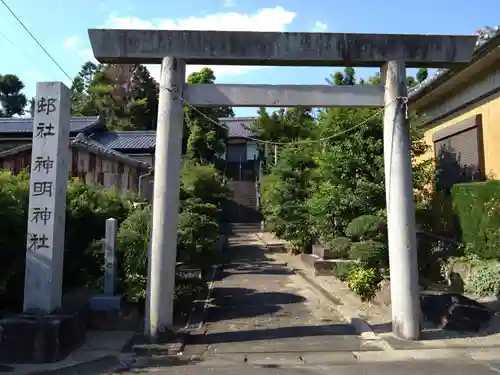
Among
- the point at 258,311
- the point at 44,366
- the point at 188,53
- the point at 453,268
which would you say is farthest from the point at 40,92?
the point at 453,268

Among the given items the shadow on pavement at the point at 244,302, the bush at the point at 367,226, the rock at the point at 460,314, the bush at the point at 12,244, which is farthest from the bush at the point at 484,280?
the bush at the point at 12,244

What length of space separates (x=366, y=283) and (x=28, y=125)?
23577mm

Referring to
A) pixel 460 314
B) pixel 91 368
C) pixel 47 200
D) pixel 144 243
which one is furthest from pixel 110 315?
pixel 460 314

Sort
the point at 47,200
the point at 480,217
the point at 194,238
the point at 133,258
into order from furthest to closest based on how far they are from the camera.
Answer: the point at 194,238 → the point at 480,217 → the point at 133,258 → the point at 47,200

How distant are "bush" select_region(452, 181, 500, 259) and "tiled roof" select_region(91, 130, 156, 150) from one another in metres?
17.1

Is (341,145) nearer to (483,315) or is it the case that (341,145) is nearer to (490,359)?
(483,315)

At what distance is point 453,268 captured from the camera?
1127cm

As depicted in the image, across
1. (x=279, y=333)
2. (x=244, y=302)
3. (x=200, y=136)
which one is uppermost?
(x=200, y=136)

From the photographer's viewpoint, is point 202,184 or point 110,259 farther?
point 202,184

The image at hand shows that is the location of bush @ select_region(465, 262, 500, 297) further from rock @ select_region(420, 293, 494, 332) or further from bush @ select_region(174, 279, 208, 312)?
bush @ select_region(174, 279, 208, 312)

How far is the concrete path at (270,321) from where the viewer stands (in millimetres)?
7965

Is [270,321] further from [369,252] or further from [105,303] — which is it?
[105,303]

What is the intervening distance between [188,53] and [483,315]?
22.4 feet

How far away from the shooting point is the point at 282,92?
8.54 meters
